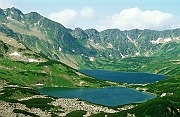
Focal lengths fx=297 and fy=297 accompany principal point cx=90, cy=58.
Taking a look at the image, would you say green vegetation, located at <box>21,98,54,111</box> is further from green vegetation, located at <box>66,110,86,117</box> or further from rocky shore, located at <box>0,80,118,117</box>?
green vegetation, located at <box>66,110,86,117</box>

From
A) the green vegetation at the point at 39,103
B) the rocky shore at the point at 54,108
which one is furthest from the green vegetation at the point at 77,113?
the green vegetation at the point at 39,103

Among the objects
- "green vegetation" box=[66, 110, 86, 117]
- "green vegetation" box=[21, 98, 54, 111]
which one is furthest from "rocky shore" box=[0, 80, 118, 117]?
"green vegetation" box=[21, 98, 54, 111]

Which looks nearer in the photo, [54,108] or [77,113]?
[77,113]

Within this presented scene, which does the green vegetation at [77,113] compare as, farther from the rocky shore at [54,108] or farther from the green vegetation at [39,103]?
the green vegetation at [39,103]

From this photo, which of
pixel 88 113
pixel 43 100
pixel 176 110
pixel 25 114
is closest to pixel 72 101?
pixel 43 100

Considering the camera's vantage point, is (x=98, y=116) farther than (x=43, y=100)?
No

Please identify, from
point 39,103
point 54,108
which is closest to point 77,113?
point 54,108

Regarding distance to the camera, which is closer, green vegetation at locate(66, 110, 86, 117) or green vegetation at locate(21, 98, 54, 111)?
green vegetation at locate(66, 110, 86, 117)

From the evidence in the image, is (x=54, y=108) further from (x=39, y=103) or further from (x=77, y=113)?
(x=39, y=103)

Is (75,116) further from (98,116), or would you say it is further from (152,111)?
(152,111)

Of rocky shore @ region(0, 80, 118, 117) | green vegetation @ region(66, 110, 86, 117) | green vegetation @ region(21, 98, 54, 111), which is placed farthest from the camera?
green vegetation @ region(21, 98, 54, 111)

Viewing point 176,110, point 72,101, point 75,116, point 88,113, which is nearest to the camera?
point 75,116
